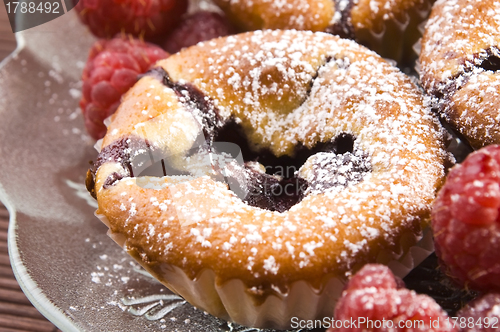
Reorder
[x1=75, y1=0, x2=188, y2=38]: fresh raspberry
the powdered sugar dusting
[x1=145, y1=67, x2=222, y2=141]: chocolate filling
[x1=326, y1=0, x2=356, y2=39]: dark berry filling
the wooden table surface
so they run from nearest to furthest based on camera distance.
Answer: the powdered sugar dusting, [x1=145, y1=67, x2=222, y2=141]: chocolate filling, the wooden table surface, [x1=326, y1=0, x2=356, y2=39]: dark berry filling, [x1=75, y1=0, x2=188, y2=38]: fresh raspberry

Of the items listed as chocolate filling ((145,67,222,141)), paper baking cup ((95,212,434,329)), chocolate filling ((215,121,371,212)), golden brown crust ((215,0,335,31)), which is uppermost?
golden brown crust ((215,0,335,31))

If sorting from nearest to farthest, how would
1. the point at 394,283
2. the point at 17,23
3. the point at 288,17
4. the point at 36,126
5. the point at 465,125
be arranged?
the point at 394,283
the point at 465,125
the point at 288,17
the point at 36,126
the point at 17,23

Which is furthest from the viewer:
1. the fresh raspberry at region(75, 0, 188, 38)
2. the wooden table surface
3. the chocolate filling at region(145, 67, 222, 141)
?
the fresh raspberry at region(75, 0, 188, 38)

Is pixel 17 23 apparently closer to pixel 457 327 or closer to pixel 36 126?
pixel 36 126

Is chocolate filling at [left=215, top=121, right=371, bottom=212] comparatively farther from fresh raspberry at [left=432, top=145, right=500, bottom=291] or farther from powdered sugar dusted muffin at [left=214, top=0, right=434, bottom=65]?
powdered sugar dusted muffin at [left=214, top=0, right=434, bottom=65]

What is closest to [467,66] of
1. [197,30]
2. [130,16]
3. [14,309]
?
[197,30]

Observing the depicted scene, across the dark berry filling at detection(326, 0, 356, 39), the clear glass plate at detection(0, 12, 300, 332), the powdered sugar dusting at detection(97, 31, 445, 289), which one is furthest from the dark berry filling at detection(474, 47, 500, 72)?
the clear glass plate at detection(0, 12, 300, 332)

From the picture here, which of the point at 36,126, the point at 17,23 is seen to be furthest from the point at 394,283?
the point at 17,23
